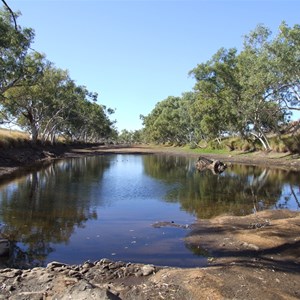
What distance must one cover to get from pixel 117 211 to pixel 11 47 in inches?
937

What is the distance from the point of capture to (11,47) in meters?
35.4

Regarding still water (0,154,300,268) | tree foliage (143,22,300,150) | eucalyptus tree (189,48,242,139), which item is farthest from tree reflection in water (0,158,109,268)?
eucalyptus tree (189,48,242,139)

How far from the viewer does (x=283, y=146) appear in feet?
194

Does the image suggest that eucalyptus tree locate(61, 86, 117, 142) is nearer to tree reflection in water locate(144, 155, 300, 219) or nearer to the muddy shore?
tree reflection in water locate(144, 155, 300, 219)

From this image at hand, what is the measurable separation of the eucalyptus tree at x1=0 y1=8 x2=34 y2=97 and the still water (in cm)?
1156

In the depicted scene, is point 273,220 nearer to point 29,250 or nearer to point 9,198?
point 29,250

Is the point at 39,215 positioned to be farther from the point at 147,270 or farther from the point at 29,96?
the point at 29,96

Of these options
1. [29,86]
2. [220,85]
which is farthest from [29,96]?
[220,85]

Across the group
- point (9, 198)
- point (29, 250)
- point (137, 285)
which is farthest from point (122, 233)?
point (9, 198)

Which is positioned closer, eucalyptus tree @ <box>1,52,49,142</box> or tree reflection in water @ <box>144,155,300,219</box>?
tree reflection in water @ <box>144,155,300,219</box>

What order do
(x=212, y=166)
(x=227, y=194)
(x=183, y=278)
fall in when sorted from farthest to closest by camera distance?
(x=212, y=166), (x=227, y=194), (x=183, y=278)

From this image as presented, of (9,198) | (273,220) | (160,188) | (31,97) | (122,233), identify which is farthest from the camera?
(31,97)

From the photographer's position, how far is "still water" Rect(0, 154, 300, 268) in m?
12.2

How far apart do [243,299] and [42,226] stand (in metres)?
10.1
